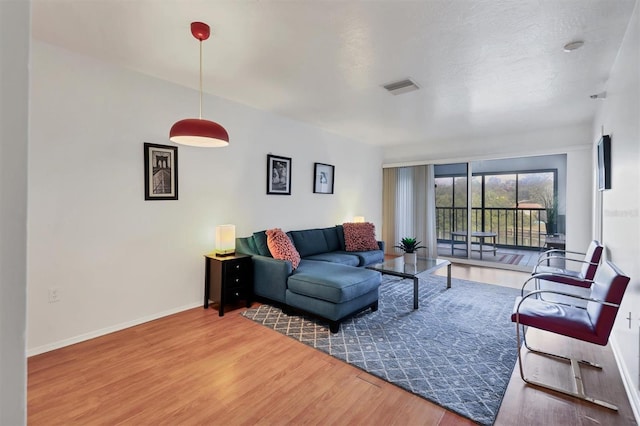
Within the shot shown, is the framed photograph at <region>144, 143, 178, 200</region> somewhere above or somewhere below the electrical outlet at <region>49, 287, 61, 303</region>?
above

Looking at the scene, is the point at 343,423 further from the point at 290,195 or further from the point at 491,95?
the point at 491,95

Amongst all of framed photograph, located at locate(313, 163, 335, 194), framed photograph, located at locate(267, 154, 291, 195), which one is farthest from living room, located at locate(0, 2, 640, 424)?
framed photograph, located at locate(313, 163, 335, 194)

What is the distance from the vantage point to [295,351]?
100 inches

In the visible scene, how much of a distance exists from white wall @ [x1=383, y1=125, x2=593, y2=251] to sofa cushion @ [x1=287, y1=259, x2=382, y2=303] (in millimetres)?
3781

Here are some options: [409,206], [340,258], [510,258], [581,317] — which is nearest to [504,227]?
[510,258]

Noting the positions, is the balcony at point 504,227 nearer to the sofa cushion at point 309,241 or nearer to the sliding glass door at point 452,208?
the sliding glass door at point 452,208

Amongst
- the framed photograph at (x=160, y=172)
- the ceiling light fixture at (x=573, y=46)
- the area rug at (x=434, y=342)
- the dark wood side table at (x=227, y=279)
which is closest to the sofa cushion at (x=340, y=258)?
the area rug at (x=434, y=342)

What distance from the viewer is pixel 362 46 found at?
2.57 metres

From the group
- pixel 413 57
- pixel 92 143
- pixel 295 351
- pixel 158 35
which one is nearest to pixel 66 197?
pixel 92 143

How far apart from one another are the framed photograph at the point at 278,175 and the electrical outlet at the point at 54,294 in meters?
2.51

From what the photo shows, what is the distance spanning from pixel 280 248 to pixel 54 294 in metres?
2.03

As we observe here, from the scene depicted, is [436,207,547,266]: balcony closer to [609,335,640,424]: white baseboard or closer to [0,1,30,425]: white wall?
[609,335,640,424]: white baseboard

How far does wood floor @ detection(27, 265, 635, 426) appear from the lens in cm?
180

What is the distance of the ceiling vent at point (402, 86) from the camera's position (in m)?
3.29
